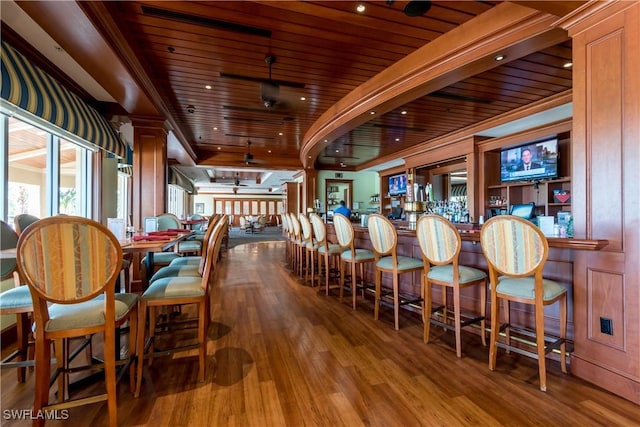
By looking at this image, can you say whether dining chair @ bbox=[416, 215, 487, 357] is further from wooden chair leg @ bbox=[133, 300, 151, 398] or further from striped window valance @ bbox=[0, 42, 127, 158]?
striped window valance @ bbox=[0, 42, 127, 158]

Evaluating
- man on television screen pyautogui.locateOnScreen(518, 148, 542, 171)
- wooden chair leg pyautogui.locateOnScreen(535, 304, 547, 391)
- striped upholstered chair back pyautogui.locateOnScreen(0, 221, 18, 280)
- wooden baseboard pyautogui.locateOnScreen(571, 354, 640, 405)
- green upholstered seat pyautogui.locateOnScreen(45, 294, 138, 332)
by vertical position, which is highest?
man on television screen pyautogui.locateOnScreen(518, 148, 542, 171)

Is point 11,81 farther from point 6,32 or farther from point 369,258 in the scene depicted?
point 369,258

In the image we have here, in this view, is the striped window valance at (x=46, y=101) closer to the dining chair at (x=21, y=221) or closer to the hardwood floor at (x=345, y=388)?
the dining chair at (x=21, y=221)

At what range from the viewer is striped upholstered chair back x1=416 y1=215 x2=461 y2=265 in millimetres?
2295

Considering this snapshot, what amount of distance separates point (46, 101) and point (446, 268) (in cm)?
398

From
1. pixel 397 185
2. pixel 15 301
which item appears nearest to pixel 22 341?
pixel 15 301

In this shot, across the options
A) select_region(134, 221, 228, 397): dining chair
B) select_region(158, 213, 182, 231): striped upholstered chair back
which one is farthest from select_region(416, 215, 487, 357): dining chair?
select_region(158, 213, 182, 231): striped upholstered chair back

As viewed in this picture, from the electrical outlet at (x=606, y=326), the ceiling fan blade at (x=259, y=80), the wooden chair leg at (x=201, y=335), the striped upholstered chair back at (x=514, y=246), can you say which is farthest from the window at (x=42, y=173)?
the electrical outlet at (x=606, y=326)

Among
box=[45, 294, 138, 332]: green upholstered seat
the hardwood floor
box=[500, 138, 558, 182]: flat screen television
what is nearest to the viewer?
box=[45, 294, 138, 332]: green upholstered seat

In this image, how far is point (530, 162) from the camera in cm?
507

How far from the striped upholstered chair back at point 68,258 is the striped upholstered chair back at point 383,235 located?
→ 2.23 metres

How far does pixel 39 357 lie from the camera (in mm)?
1386

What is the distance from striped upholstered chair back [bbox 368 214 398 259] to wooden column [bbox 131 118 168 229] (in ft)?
11.0

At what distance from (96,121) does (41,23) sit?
1.92 metres
